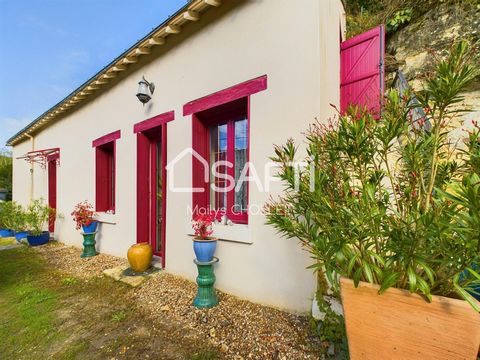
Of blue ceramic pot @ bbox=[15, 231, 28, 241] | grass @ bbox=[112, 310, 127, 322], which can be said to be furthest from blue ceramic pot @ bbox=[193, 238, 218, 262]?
blue ceramic pot @ bbox=[15, 231, 28, 241]

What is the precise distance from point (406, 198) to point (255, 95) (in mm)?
2308

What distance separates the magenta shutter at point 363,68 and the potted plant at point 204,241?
2750 millimetres

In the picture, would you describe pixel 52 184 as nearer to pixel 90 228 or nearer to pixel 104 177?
pixel 104 177

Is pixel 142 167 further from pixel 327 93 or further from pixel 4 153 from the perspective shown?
pixel 4 153

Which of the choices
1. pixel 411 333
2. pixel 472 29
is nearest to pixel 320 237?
pixel 411 333

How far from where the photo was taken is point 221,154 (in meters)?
4.06

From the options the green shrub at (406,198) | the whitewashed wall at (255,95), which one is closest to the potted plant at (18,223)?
the whitewashed wall at (255,95)

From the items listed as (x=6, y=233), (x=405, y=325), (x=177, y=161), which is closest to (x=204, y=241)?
(x=177, y=161)

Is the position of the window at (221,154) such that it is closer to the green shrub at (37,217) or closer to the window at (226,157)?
the window at (226,157)

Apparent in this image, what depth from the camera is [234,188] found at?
12.5 feet

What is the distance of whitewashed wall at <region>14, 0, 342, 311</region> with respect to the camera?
2.79m

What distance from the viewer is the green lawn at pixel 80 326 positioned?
7.73 ft

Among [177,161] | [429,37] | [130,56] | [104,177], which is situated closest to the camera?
[177,161]

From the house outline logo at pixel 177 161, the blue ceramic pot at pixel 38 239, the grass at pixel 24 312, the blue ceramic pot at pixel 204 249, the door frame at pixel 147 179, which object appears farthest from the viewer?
the blue ceramic pot at pixel 38 239
